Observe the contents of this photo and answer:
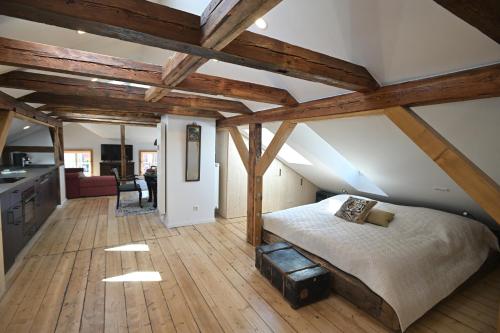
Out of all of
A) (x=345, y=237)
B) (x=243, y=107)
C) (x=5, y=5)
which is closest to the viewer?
(x=5, y=5)

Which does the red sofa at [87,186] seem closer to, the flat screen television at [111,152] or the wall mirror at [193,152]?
the wall mirror at [193,152]

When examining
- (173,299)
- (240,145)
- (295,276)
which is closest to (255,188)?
(240,145)

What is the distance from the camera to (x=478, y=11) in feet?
2.95

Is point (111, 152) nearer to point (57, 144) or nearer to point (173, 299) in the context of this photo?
point (57, 144)

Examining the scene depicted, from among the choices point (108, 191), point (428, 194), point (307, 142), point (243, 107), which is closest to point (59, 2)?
point (243, 107)

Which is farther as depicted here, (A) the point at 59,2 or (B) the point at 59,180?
(B) the point at 59,180

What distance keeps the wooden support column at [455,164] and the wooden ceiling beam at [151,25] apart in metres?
0.93

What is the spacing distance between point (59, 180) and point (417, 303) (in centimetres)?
704

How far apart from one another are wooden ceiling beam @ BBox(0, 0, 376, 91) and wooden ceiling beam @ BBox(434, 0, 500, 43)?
69 cm

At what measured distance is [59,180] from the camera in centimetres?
564

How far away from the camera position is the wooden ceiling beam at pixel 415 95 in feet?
4.78

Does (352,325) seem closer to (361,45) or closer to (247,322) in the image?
(247,322)

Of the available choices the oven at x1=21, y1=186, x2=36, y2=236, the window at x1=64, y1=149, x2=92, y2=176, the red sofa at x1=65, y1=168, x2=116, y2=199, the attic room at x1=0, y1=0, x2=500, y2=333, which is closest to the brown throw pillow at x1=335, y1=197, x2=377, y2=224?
the attic room at x1=0, y1=0, x2=500, y2=333

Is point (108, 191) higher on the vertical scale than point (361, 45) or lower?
lower
